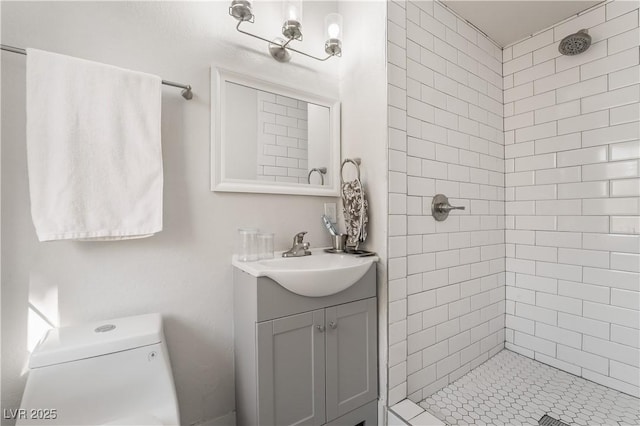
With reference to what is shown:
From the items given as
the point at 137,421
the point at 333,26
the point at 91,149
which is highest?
the point at 333,26

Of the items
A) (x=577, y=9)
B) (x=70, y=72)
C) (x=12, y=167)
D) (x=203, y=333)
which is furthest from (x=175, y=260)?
(x=577, y=9)

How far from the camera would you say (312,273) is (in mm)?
1039

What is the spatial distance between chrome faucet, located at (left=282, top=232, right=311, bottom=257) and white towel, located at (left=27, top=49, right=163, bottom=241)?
59 cm

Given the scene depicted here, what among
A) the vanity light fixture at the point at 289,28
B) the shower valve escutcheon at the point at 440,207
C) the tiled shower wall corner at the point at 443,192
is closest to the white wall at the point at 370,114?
the tiled shower wall corner at the point at 443,192

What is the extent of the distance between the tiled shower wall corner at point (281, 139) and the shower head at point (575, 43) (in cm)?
150

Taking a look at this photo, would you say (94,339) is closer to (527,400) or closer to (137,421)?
(137,421)

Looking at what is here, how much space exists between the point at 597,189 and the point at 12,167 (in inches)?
104

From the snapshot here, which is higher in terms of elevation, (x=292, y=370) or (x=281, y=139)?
(x=281, y=139)

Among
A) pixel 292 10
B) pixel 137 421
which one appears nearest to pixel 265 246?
pixel 137 421

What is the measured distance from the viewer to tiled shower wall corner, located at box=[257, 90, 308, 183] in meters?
1.42

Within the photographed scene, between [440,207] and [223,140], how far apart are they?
1.18 metres

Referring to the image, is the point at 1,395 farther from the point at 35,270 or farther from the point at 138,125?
the point at 138,125

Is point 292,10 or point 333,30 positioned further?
point 333,30

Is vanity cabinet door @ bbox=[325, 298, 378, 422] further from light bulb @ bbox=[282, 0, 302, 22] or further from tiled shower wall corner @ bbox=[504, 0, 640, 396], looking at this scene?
light bulb @ bbox=[282, 0, 302, 22]
